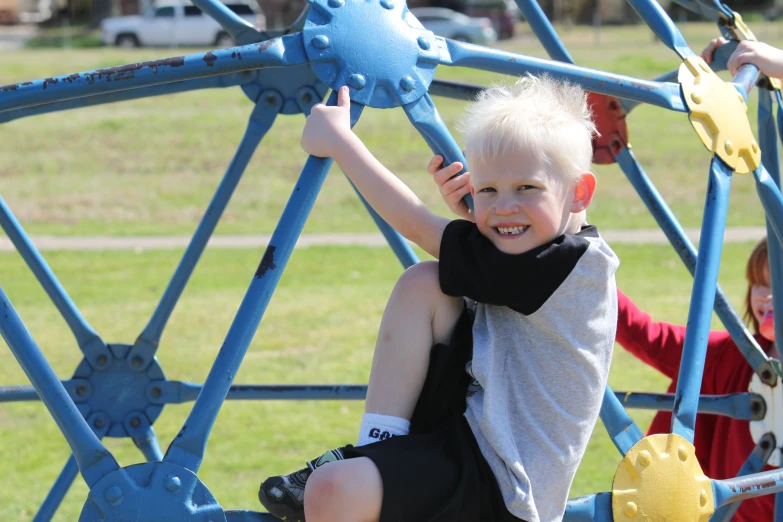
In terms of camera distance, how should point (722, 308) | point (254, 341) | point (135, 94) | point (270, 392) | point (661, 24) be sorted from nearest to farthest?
point (661, 24) < point (135, 94) < point (722, 308) < point (270, 392) < point (254, 341)

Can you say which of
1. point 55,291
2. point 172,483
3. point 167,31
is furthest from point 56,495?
point 167,31

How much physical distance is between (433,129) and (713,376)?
1.78 metres

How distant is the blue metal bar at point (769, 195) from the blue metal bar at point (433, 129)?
2.66 ft

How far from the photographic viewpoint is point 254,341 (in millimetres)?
7477

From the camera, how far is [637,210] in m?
11.5

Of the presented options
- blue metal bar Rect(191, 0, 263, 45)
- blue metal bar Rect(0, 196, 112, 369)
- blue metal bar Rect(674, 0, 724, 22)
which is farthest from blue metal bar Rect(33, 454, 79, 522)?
blue metal bar Rect(674, 0, 724, 22)

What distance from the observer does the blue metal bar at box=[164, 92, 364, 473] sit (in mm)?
1935

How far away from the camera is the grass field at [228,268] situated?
5.38 meters

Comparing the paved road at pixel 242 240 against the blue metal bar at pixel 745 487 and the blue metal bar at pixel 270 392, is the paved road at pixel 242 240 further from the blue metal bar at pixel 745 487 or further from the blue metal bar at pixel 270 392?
the blue metal bar at pixel 745 487

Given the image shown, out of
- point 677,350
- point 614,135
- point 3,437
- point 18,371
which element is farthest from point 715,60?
point 18,371

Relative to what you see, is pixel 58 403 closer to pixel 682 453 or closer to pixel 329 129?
pixel 329 129

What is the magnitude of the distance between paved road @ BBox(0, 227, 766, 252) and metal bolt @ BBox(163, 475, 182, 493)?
7.95 m

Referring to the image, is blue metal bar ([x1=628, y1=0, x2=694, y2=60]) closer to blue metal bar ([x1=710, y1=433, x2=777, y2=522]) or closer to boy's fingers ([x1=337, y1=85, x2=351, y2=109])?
boy's fingers ([x1=337, y1=85, x2=351, y2=109])

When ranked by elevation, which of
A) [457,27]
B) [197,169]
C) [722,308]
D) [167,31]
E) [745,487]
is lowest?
[167,31]
